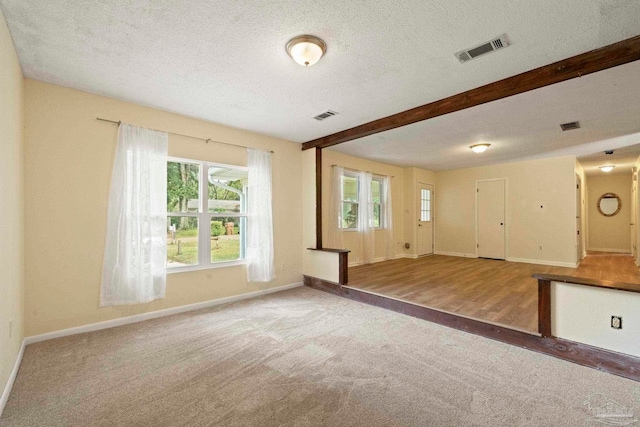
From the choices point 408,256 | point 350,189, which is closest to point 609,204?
point 408,256

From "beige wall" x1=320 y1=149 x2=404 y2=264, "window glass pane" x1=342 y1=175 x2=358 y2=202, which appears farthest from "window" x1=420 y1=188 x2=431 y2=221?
"window glass pane" x1=342 y1=175 x2=358 y2=202

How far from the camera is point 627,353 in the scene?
2115mm

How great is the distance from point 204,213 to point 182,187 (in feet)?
1.49

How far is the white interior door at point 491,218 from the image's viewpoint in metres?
7.08

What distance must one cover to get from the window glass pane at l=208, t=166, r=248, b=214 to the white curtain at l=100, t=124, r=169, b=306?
69cm

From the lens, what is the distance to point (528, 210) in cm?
668

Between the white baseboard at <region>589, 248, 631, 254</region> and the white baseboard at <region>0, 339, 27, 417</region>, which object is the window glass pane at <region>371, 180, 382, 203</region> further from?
the white baseboard at <region>589, 248, 631, 254</region>

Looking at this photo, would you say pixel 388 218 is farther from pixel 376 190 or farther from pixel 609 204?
pixel 609 204

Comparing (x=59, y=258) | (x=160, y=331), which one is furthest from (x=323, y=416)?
(x=59, y=258)

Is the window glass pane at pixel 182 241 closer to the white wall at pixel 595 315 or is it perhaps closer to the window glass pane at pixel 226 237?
the window glass pane at pixel 226 237

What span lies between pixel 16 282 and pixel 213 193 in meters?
2.18

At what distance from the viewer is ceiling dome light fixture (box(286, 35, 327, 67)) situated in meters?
2.12

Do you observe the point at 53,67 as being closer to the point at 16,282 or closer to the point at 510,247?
the point at 16,282

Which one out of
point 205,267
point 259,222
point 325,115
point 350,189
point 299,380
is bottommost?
point 299,380
